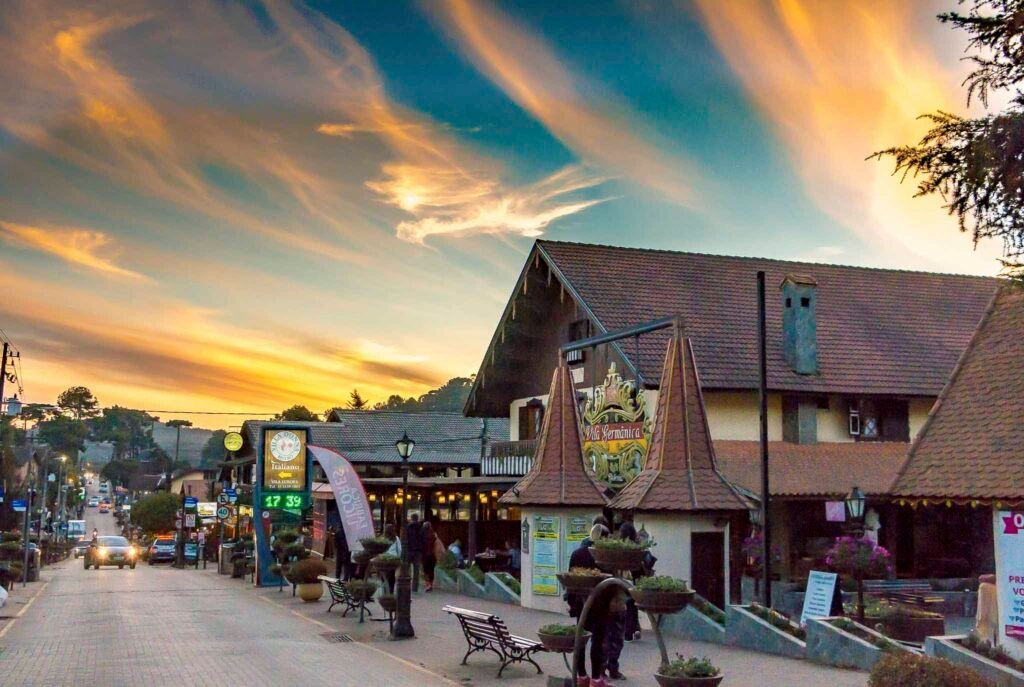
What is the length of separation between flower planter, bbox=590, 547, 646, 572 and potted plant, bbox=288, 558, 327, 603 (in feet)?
50.7

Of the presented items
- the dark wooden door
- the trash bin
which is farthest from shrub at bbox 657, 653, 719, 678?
the trash bin

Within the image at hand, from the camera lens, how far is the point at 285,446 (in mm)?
30547

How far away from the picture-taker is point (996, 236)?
33.7 ft

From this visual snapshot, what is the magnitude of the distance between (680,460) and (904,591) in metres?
6.08

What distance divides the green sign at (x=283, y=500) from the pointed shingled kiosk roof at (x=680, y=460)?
13671 mm

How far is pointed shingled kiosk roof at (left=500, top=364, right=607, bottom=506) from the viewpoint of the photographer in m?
21.5

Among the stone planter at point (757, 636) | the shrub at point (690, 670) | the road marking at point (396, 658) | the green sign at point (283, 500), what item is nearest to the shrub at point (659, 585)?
the shrub at point (690, 670)

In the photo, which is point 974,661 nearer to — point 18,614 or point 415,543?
point 415,543

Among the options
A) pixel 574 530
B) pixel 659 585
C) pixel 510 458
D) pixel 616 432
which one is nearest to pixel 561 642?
pixel 659 585

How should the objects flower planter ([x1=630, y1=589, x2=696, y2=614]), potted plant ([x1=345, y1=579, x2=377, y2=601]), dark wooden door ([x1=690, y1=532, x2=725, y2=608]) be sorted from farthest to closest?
potted plant ([x1=345, y1=579, x2=377, y2=601]) → dark wooden door ([x1=690, y1=532, x2=725, y2=608]) → flower planter ([x1=630, y1=589, x2=696, y2=614])

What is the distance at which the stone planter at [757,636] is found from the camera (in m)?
15.0

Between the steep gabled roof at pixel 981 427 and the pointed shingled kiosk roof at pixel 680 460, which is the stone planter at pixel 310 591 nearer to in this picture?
the pointed shingled kiosk roof at pixel 680 460

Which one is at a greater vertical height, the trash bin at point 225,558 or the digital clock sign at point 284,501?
the digital clock sign at point 284,501

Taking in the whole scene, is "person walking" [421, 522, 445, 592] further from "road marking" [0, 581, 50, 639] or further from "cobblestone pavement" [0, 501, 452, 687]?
"road marking" [0, 581, 50, 639]
